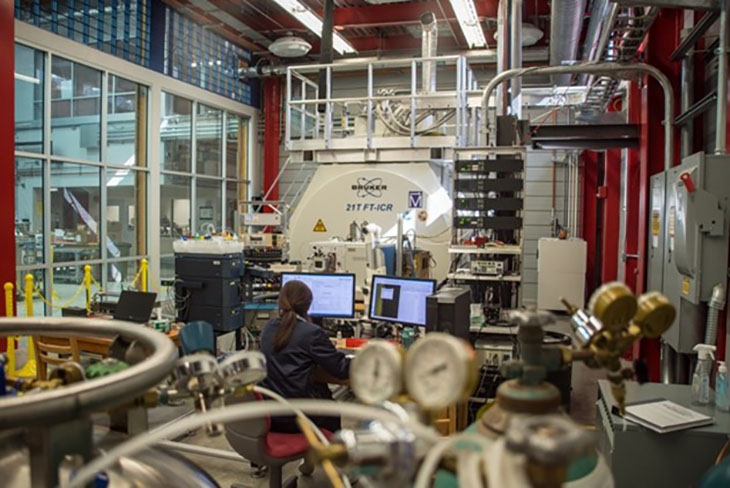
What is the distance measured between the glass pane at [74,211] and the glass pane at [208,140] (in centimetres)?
221

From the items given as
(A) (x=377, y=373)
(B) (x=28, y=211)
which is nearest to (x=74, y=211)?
(B) (x=28, y=211)

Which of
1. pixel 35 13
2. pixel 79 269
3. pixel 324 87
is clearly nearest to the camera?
pixel 35 13

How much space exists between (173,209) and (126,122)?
1.48 metres

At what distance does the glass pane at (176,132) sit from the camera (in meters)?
8.27

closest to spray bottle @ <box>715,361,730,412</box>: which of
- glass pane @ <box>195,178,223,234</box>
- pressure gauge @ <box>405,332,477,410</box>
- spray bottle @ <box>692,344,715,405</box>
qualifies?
spray bottle @ <box>692,344,715,405</box>

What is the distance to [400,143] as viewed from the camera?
19.8ft

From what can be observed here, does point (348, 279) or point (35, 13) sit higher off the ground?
point (35, 13)

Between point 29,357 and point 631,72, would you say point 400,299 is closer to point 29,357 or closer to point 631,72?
point 631,72

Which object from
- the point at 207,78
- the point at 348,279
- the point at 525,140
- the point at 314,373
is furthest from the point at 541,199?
the point at 314,373

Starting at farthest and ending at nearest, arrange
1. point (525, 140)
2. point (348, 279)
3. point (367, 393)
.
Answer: point (525, 140)
point (348, 279)
point (367, 393)

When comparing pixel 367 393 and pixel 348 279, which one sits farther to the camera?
pixel 348 279

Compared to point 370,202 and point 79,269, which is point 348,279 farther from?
point 79,269

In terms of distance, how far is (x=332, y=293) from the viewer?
3777 mm

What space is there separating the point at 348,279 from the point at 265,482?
1324 millimetres
